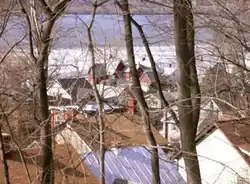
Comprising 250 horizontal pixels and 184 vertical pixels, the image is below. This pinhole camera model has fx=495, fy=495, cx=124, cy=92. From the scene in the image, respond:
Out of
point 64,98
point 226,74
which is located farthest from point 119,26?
point 226,74

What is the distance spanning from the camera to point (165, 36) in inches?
268

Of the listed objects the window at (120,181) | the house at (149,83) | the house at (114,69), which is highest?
the house at (149,83)

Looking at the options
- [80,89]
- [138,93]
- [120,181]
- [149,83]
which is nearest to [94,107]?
[80,89]

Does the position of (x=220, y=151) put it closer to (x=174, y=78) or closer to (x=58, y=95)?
(x=174, y=78)

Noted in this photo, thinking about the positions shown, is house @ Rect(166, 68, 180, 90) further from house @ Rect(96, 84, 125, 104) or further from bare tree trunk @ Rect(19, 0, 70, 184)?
bare tree trunk @ Rect(19, 0, 70, 184)

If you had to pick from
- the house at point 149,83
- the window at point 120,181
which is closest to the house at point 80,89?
the house at point 149,83

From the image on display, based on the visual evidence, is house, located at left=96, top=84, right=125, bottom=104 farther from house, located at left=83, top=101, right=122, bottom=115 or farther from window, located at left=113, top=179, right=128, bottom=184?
window, located at left=113, top=179, right=128, bottom=184

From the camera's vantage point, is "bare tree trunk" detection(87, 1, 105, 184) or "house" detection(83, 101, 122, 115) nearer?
"bare tree trunk" detection(87, 1, 105, 184)

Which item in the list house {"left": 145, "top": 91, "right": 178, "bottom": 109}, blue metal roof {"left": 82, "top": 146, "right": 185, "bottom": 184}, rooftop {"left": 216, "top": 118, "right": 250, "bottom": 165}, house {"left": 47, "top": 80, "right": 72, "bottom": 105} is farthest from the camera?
blue metal roof {"left": 82, "top": 146, "right": 185, "bottom": 184}

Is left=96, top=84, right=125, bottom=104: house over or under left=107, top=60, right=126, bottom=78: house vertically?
under

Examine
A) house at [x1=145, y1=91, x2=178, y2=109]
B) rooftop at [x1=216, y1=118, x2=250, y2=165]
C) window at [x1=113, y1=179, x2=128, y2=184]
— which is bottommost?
window at [x1=113, y1=179, x2=128, y2=184]

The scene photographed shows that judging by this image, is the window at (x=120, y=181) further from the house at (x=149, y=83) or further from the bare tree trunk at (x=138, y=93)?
the bare tree trunk at (x=138, y=93)

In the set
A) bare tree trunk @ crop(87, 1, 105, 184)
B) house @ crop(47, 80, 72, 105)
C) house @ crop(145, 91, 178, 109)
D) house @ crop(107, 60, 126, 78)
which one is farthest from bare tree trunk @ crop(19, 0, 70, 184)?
house @ crop(145, 91, 178, 109)

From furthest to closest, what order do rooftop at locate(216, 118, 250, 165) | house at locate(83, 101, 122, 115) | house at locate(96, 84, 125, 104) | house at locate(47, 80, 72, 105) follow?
rooftop at locate(216, 118, 250, 165), house at locate(96, 84, 125, 104), house at locate(47, 80, 72, 105), house at locate(83, 101, 122, 115)
